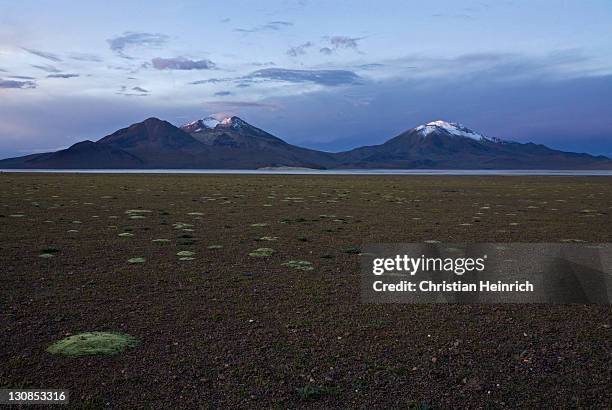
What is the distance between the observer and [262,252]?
58.1 ft

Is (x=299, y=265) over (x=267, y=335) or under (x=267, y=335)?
over

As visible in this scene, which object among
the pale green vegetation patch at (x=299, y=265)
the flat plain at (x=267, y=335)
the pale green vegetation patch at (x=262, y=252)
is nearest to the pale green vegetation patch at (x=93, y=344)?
the flat plain at (x=267, y=335)

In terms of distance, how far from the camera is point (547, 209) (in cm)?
3616

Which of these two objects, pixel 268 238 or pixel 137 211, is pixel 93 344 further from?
pixel 137 211

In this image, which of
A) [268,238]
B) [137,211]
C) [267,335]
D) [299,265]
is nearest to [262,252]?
[299,265]

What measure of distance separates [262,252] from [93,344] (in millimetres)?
9086

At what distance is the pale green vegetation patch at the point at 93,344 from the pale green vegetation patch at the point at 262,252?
800 centimetres

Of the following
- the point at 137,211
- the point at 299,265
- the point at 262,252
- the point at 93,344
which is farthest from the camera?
the point at 137,211

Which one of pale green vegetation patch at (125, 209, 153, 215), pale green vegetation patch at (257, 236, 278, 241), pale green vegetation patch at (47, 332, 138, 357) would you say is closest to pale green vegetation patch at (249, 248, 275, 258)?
pale green vegetation patch at (257, 236, 278, 241)

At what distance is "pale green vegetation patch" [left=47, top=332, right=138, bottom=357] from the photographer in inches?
340

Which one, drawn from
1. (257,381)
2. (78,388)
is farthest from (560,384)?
(78,388)

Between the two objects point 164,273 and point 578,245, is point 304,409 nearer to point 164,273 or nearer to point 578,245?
point 164,273

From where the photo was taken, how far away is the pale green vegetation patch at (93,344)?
865 cm

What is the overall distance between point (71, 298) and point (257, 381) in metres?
6.20
